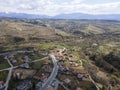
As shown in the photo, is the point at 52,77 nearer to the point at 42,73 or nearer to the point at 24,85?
the point at 42,73

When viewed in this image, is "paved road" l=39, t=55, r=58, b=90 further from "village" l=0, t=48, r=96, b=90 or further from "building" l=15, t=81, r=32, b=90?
"building" l=15, t=81, r=32, b=90

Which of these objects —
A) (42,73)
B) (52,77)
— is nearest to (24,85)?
(42,73)

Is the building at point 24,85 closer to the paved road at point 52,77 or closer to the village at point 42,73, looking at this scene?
the village at point 42,73

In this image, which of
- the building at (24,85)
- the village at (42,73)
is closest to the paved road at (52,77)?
the village at (42,73)

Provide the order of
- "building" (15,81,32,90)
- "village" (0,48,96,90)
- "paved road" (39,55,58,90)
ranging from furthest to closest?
"village" (0,48,96,90) → "paved road" (39,55,58,90) → "building" (15,81,32,90)

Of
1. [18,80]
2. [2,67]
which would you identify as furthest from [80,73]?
[2,67]

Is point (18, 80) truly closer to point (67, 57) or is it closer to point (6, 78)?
point (6, 78)

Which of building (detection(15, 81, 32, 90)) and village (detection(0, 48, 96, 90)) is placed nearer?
building (detection(15, 81, 32, 90))

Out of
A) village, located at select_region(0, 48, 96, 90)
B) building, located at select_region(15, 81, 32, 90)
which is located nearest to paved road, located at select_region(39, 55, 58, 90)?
village, located at select_region(0, 48, 96, 90)

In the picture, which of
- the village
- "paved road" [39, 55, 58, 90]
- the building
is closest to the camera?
the building
